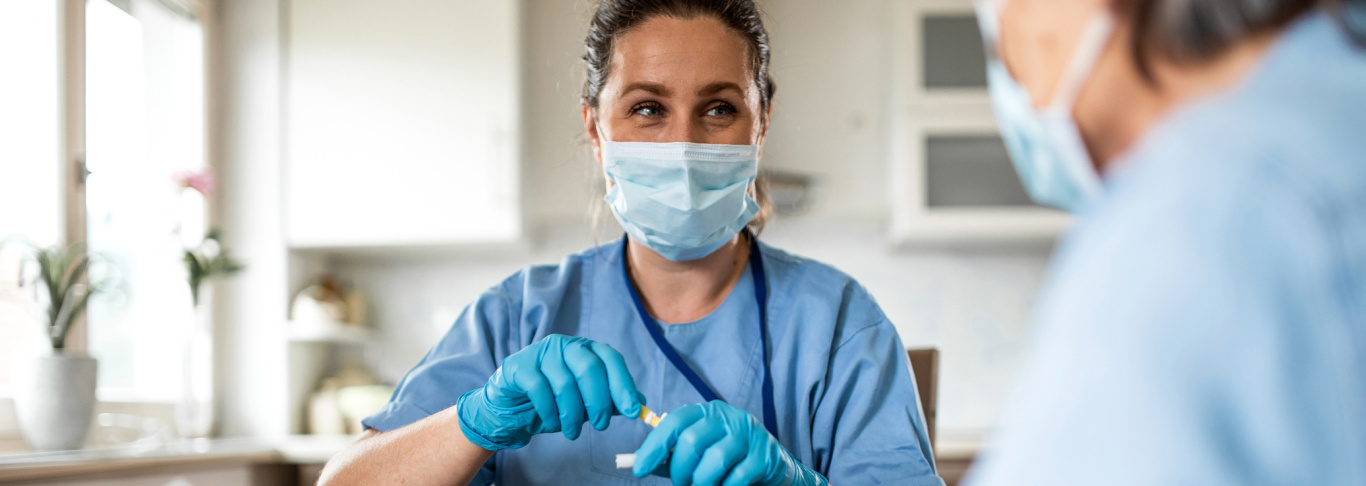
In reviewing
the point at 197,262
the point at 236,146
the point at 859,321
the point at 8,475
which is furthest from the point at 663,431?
the point at 236,146

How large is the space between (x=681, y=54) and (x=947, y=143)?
166cm

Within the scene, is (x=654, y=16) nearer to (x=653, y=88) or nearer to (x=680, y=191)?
(x=653, y=88)

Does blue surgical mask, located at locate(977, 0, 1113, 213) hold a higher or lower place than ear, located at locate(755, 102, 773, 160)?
lower

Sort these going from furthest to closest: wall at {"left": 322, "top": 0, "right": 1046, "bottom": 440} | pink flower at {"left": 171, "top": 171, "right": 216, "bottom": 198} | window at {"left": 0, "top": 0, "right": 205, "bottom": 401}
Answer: wall at {"left": 322, "top": 0, "right": 1046, "bottom": 440}, pink flower at {"left": 171, "top": 171, "right": 216, "bottom": 198}, window at {"left": 0, "top": 0, "right": 205, "bottom": 401}

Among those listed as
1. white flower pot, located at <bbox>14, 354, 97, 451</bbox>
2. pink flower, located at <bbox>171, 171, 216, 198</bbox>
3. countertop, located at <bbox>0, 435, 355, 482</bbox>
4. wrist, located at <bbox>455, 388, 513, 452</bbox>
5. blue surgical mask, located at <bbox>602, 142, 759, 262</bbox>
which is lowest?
countertop, located at <bbox>0, 435, 355, 482</bbox>

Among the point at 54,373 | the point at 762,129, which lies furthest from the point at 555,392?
the point at 54,373

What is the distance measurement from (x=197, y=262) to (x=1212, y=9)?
2237mm

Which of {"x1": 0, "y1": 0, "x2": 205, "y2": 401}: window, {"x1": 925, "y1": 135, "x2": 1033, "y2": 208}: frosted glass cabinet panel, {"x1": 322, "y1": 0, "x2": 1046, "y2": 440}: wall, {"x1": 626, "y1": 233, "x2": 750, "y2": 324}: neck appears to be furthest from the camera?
{"x1": 322, "y1": 0, "x2": 1046, "y2": 440}: wall

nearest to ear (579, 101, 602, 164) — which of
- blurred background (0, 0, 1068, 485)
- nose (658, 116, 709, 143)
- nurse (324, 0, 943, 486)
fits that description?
nurse (324, 0, 943, 486)

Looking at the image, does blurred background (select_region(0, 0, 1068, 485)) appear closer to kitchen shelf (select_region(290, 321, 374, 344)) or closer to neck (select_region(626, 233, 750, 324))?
kitchen shelf (select_region(290, 321, 374, 344))

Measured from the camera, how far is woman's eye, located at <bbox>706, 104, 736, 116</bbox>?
3.88 ft

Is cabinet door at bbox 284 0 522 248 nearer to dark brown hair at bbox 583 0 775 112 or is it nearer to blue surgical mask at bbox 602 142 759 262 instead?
dark brown hair at bbox 583 0 775 112

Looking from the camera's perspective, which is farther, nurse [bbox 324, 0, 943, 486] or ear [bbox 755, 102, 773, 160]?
ear [bbox 755, 102, 773, 160]

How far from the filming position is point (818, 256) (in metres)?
2.92
